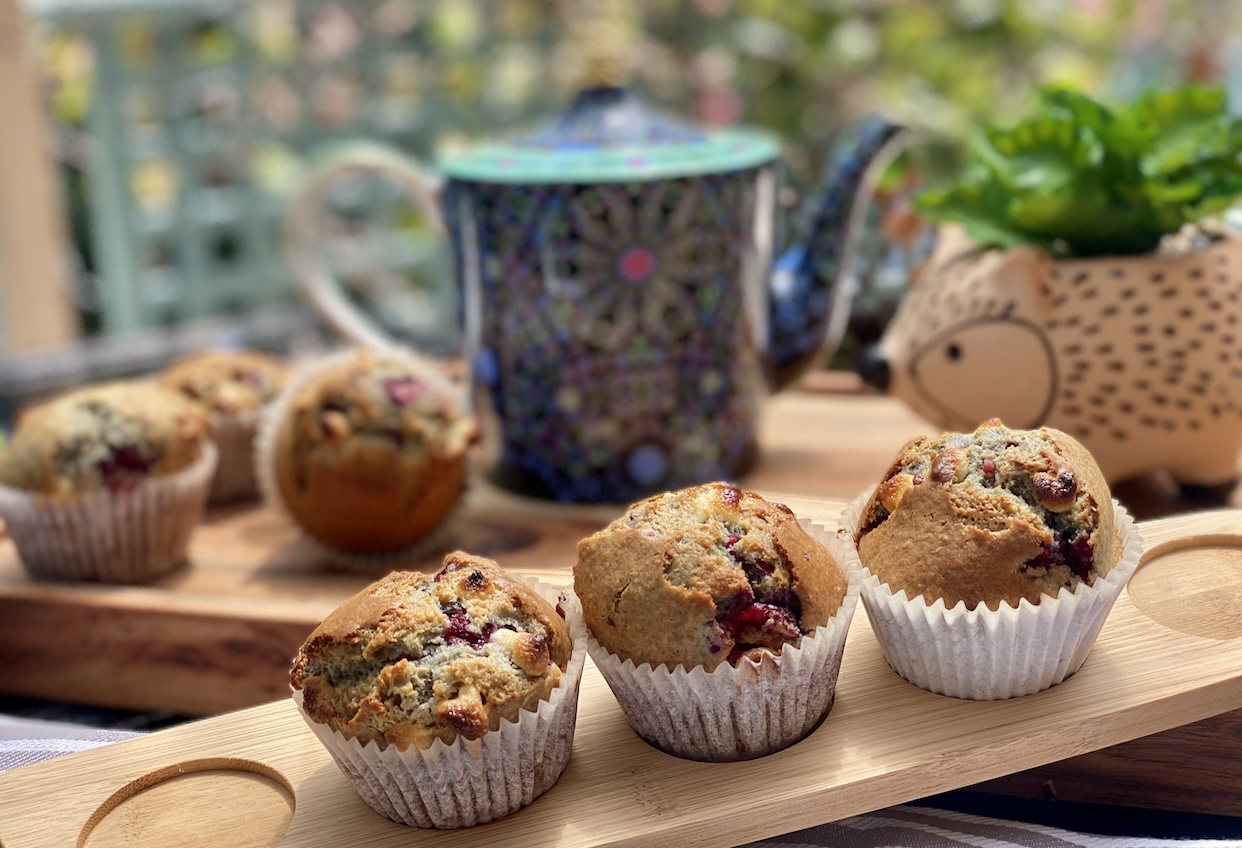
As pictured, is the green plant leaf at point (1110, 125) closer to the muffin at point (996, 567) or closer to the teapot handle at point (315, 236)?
the muffin at point (996, 567)

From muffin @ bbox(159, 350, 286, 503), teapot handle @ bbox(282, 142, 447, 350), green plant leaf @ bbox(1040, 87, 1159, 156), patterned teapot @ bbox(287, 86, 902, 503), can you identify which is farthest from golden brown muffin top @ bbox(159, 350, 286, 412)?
green plant leaf @ bbox(1040, 87, 1159, 156)

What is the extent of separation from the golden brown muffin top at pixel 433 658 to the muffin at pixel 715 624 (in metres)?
0.05

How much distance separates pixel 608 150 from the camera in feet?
4.11

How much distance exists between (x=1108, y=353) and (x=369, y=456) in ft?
2.36

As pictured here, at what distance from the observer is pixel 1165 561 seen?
959mm

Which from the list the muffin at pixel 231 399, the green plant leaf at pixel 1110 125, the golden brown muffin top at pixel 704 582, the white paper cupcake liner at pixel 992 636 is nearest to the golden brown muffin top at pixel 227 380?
the muffin at pixel 231 399

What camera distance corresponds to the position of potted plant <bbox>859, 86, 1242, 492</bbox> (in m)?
1.12

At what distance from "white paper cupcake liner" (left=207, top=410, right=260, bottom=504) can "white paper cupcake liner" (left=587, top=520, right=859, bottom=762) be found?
723 millimetres

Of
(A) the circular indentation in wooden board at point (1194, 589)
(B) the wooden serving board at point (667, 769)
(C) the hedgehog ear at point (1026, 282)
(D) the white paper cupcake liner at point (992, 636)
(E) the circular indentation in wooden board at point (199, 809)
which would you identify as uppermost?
(C) the hedgehog ear at point (1026, 282)

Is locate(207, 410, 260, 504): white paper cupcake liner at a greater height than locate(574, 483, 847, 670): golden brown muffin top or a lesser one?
lesser

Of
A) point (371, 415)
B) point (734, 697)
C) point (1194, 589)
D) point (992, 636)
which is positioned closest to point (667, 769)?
point (734, 697)

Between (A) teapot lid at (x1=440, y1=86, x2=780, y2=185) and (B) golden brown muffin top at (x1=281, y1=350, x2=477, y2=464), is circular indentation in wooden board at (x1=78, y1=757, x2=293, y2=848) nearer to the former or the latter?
(B) golden brown muffin top at (x1=281, y1=350, x2=477, y2=464)

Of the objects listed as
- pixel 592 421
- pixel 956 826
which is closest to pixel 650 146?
pixel 592 421

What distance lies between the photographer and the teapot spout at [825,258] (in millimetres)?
1313
